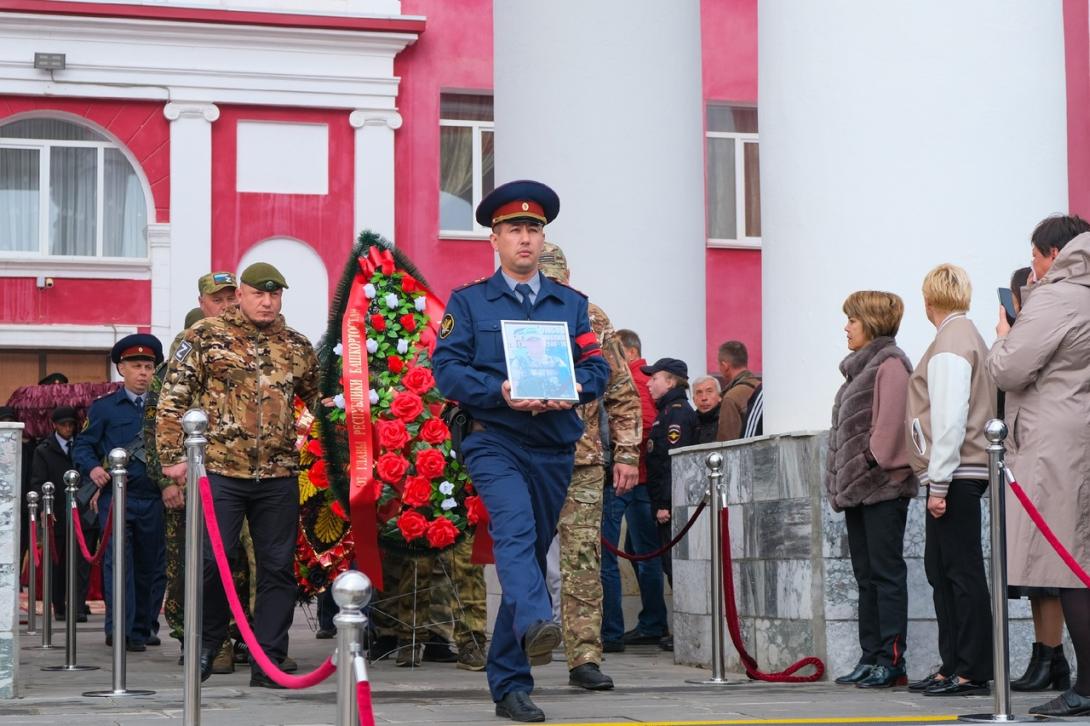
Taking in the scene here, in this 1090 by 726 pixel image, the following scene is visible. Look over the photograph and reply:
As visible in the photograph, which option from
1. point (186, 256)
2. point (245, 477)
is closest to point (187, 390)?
point (245, 477)

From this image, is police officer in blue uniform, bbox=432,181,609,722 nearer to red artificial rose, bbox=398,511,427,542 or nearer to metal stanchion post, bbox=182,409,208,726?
metal stanchion post, bbox=182,409,208,726

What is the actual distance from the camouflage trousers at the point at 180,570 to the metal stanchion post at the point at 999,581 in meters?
4.63

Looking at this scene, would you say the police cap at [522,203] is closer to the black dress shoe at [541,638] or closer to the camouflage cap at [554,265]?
the camouflage cap at [554,265]

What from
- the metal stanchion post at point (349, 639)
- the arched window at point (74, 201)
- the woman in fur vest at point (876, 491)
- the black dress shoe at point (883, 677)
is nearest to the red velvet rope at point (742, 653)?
the woman in fur vest at point (876, 491)

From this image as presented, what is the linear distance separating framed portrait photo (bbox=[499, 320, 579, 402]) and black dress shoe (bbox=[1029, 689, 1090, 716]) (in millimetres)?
2229

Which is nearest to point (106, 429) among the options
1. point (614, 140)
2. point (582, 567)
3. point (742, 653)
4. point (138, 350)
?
point (138, 350)

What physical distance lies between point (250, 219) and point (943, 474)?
18156 mm

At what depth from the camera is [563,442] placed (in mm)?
7848

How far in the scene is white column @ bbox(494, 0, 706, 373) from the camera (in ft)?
45.7

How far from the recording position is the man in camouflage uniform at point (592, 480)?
9.37 meters

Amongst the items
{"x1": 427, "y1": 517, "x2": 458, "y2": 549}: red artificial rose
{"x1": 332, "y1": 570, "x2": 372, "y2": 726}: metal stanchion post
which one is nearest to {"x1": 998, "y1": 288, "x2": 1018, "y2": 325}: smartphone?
{"x1": 427, "y1": 517, "x2": 458, "y2": 549}: red artificial rose

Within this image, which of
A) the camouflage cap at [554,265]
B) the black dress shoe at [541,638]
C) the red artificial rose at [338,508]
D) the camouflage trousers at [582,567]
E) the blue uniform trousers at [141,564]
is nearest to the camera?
the black dress shoe at [541,638]

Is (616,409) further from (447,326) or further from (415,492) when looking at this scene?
(447,326)

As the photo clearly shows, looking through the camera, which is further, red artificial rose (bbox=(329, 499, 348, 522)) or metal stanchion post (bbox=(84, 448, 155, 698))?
red artificial rose (bbox=(329, 499, 348, 522))
